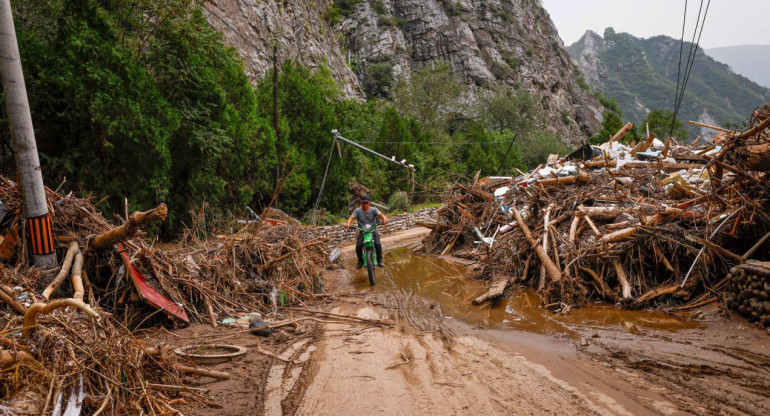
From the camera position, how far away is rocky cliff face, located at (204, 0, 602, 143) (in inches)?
1481

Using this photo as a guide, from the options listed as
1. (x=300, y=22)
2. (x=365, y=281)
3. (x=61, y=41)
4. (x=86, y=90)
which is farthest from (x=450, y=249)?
(x=300, y=22)

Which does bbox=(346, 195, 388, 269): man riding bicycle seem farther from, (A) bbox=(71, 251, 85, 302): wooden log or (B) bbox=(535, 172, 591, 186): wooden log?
(A) bbox=(71, 251, 85, 302): wooden log

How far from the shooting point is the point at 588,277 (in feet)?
25.5

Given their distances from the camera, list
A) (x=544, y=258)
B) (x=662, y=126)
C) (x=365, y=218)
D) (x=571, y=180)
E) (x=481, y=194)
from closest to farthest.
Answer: (x=544, y=258) → (x=365, y=218) → (x=571, y=180) → (x=481, y=194) → (x=662, y=126)

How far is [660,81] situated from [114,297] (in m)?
158

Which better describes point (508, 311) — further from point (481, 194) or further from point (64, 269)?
point (481, 194)

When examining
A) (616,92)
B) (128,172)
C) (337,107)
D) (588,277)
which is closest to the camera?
(588,277)

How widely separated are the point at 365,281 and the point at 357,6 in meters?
66.2

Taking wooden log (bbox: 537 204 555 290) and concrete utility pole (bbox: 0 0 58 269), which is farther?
wooden log (bbox: 537 204 555 290)

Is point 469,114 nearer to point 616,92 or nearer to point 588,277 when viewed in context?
point 588,277

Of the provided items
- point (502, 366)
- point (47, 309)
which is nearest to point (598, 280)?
point (502, 366)

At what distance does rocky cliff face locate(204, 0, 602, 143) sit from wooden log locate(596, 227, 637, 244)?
2794 centimetres

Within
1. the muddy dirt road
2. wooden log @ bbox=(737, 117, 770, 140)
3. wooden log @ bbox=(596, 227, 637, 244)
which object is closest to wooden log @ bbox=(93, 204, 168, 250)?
the muddy dirt road

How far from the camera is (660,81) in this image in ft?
430
